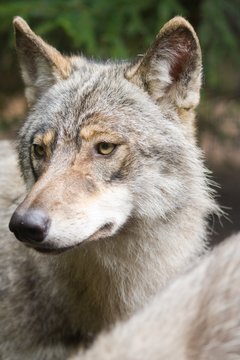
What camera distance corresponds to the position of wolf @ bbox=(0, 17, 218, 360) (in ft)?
19.4

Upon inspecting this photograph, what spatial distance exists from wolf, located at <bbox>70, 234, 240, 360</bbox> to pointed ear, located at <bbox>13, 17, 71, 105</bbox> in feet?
9.08

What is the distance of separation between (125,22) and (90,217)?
5269 millimetres

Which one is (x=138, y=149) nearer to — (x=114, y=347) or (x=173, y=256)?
(x=173, y=256)

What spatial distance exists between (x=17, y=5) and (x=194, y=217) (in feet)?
13.9

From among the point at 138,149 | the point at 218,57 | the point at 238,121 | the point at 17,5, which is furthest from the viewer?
the point at 238,121

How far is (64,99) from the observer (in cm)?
625

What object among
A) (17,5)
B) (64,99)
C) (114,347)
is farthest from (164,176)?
(17,5)

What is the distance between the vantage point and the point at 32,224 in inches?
213

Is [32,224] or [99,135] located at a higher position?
[99,135]

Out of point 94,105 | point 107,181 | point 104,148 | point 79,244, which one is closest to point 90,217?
point 79,244

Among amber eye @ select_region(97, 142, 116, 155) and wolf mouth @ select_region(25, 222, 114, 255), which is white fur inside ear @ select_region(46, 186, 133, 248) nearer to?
wolf mouth @ select_region(25, 222, 114, 255)

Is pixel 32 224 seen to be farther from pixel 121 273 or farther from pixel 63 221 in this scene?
pixel 121 273

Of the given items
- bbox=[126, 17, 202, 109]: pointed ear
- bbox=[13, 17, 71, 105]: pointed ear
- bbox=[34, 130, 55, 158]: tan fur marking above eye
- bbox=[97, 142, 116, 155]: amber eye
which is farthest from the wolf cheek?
bbox=[13, 17, 71, 105]: pointed ear

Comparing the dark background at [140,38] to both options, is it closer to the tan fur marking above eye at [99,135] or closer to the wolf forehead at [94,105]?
the wolf forehead at [94,105]
